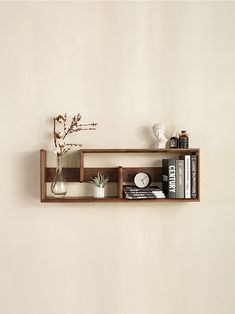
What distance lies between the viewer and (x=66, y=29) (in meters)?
1.88

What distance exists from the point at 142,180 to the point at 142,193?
10 centimetres

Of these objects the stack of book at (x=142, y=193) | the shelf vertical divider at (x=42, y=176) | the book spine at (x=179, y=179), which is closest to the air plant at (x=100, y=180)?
the stack of book at (x=142, y=193)

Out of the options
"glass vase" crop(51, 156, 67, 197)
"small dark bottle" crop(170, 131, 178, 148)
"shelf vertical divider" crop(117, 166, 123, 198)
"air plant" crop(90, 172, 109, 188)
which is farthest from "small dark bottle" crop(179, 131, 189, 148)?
"glass vase" crop(51, 156, 67, 197)

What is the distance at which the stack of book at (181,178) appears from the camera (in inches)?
69.2

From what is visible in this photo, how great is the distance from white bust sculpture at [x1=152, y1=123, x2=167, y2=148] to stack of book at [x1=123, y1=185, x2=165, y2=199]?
0.26 metres

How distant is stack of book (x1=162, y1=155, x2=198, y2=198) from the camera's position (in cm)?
176

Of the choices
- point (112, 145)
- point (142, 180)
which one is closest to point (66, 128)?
point (112, 145)

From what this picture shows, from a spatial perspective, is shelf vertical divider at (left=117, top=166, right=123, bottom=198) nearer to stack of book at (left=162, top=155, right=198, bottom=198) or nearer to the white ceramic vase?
the white ceramic vase

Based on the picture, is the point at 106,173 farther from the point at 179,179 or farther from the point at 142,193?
the point at 179,179

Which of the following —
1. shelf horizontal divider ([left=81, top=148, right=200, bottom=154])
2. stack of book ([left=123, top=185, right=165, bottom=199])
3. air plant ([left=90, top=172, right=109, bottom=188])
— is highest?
shelf horizontal divider ([left=81, top=148, right=200, bottom=154])
